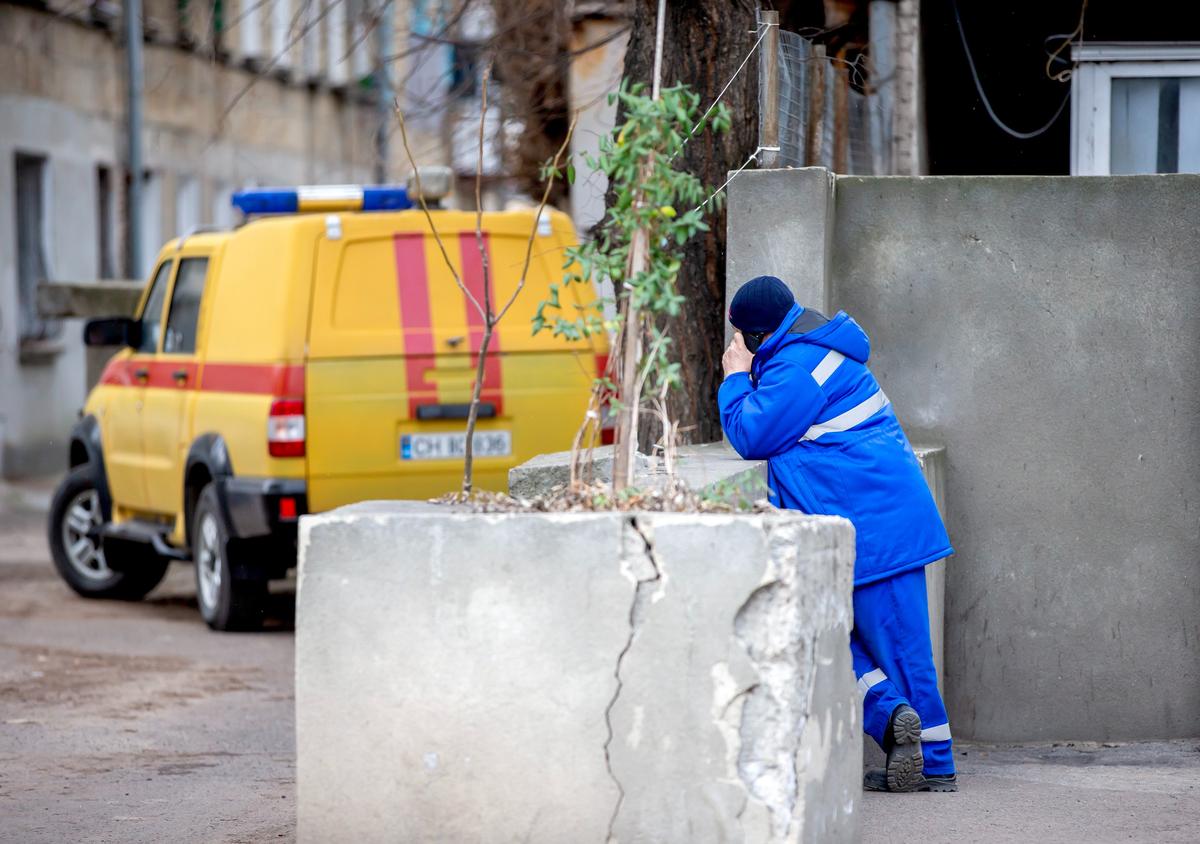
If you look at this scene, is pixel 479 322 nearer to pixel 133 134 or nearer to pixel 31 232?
pixel 133 134

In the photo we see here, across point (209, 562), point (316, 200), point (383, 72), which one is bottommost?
point (209, 562)

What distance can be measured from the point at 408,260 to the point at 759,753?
5.86 metres

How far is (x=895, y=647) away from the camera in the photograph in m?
5.89

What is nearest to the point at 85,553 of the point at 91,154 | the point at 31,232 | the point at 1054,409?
the point at 1054,409

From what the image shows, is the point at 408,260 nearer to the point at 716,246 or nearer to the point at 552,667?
the point at 716,246

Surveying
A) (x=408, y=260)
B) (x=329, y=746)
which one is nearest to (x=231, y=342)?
(x=408, y=260)

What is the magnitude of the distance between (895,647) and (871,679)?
124 millimetres

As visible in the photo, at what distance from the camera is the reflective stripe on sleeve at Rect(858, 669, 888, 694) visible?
591 centimetres

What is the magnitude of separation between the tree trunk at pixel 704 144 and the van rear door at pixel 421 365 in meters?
2.08

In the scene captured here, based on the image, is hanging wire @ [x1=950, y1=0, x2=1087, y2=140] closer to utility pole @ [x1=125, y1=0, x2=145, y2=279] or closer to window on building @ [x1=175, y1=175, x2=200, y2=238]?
utility pole @ [x1=125, y1=0, x2=145, y2=279]

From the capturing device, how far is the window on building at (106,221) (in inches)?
970

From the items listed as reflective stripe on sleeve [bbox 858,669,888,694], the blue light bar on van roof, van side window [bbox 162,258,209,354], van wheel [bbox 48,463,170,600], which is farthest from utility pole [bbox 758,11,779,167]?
van wheel [bbox 48,463,170,600]

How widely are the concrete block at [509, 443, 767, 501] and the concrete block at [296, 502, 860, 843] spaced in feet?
1.36

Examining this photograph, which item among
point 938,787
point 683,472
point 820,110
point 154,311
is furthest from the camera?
point 154,311
